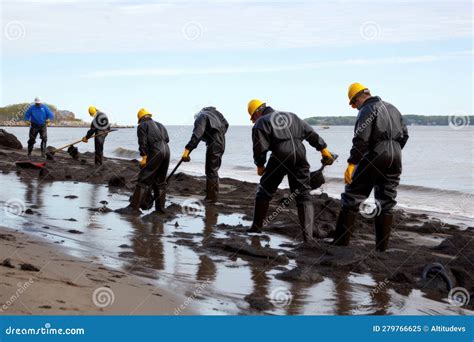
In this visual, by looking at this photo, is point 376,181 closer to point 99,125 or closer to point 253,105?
point 253,105

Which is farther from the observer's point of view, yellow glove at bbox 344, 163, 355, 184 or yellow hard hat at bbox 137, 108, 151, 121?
yellow hard hat at bbox 137, 108, 151, 121

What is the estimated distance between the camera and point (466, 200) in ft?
62.0

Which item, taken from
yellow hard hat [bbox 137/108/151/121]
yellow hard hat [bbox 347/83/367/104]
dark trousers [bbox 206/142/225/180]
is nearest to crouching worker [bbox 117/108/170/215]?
yellow hard hat [bbox 137/108/151/121]

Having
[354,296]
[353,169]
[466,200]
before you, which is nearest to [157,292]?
[354,296]

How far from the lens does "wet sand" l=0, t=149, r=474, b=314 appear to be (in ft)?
20.9

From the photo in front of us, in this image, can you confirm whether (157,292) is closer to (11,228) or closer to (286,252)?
(286,252)

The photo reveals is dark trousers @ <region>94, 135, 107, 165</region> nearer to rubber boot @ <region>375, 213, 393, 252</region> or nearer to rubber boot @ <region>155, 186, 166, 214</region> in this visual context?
rubber boot @ <region>155, 186, 166, 214</region>

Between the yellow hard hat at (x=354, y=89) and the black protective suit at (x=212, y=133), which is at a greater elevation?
the yellow hard hat at (x=354, y=89)

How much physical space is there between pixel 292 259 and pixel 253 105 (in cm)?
245

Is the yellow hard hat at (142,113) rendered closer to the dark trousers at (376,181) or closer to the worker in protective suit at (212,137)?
the worker in protective suit at (212,137)

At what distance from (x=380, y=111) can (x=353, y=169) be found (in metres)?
0.82

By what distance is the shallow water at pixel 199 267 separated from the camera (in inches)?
245

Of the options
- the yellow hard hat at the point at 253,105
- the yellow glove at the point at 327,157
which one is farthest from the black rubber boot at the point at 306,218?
the yellow hard hat at the point at 253,105

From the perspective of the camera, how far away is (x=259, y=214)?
10023 mm
